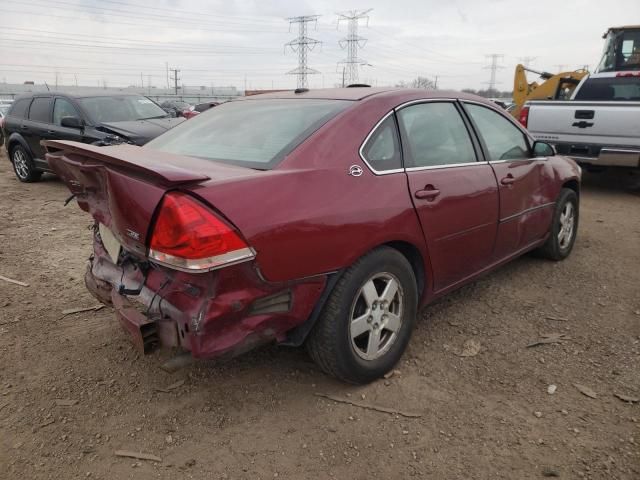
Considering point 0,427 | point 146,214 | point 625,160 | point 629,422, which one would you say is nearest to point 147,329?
point 146,214

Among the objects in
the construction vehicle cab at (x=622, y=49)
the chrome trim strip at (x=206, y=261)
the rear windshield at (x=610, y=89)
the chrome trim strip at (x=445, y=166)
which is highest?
the construction vehicle cab at (x=622, y=49)

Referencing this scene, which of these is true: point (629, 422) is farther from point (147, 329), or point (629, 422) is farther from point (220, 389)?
point (147, 329)

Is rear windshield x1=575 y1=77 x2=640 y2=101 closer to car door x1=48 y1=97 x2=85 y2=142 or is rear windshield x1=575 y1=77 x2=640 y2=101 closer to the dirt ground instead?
the dirt ground

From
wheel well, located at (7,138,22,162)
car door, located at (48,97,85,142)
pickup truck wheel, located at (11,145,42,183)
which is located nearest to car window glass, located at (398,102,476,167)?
car door, located at (48,97,85,142)

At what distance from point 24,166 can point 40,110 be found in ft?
3.91

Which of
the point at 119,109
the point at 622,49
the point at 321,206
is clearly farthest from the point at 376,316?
the point at 622,49

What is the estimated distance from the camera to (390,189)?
2.74 metres

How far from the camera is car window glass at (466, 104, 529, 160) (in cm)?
371

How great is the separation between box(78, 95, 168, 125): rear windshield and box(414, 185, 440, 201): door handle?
6660 mm

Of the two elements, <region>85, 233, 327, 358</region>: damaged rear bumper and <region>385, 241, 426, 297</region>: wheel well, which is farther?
<region>385, 241, 426, 297</region>: wheel well

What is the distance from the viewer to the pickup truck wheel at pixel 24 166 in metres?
9.37

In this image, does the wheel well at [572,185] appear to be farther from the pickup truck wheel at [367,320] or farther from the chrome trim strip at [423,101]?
the pickup truck wheel at [367,320]

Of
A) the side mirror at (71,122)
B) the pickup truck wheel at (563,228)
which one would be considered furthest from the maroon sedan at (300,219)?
the side mirror at (71,122)

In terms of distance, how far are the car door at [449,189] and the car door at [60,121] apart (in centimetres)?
648
